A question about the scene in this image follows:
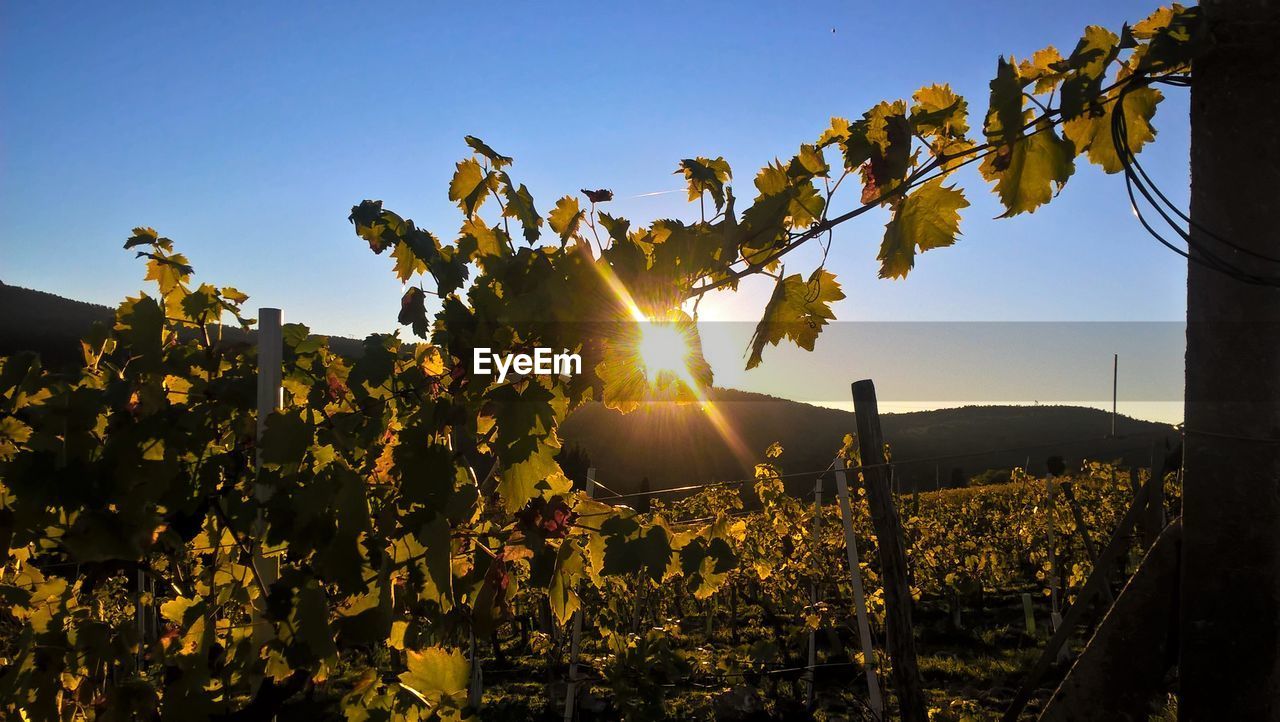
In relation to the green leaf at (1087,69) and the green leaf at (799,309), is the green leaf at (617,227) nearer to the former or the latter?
the green leaf at (799,309)

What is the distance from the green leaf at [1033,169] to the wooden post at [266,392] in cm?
220

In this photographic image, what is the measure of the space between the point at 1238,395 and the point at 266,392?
2.72 meters

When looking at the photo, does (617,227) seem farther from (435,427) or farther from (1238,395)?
(1238,395)

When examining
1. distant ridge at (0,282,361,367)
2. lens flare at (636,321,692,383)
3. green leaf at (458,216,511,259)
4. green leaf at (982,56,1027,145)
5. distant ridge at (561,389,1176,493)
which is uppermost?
distant ridge at (0,282,361,367)

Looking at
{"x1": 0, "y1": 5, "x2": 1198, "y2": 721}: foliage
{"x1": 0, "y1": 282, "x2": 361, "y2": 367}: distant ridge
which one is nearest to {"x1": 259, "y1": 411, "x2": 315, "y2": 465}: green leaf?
{"x1": 0, "y1": 5, "x2": 1198, "y2": 721}: foliage

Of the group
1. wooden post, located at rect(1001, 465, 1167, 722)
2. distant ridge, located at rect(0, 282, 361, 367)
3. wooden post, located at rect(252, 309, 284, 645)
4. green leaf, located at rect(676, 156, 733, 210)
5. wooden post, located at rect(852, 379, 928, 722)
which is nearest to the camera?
green leaf, located at rect(676, 156, 733, 210)

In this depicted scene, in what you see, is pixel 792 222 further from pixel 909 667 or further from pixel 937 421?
pixel 937 421

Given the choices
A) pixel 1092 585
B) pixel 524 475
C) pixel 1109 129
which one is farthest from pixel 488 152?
pixel 1092 585

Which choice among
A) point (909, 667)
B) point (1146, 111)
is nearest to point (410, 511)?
point (1146, 111)

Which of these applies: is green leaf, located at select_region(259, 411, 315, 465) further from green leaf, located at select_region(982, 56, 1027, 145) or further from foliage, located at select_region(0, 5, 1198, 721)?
green leaf, located at select_region(982, 56, 1027, 145)

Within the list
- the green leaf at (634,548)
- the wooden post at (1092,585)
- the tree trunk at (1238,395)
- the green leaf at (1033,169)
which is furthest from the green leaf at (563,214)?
the wooden post at (1092,585)

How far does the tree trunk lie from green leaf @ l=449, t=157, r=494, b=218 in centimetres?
195

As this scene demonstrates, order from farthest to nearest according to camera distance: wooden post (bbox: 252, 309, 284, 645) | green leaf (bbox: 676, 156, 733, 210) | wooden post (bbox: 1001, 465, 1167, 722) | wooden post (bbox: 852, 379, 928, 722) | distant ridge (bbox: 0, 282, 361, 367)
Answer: distant ridge (bbox: 0, 282, 361, 367) → wooden post (bbox: 852, 379, 928, 722) → wooden post (bbox: 1001, 465, 1167, 722) → wooden post (bbox: 252, 309, 284, 645) → green leaf (bbox: 676, 156, 733, 210)

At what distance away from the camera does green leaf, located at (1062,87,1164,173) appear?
2176mm
